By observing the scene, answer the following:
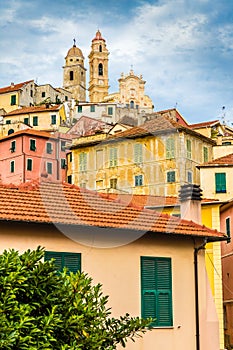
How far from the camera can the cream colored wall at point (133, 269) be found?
47.4ft

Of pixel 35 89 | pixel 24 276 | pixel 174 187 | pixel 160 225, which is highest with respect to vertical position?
pixel 35 89

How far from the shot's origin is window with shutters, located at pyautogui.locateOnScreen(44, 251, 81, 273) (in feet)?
47.6

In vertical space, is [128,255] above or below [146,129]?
below

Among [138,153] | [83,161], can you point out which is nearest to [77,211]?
[138,153]

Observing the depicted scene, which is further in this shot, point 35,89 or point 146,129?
point 35,89

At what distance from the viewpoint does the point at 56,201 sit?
1596cm

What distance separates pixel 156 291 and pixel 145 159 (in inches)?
1649

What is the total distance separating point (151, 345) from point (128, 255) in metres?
2.19

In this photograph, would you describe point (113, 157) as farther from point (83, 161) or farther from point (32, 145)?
point (32, 145)

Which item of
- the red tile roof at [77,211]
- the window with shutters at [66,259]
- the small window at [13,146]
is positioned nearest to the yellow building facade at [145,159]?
the small window at [13,146]

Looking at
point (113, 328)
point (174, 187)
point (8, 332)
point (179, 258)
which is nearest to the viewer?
point (8, 332)

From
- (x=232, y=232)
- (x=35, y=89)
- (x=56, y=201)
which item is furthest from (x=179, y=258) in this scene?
(x=35, y=89)

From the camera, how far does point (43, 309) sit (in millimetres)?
9961

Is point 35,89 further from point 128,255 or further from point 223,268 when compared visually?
point 128,255
